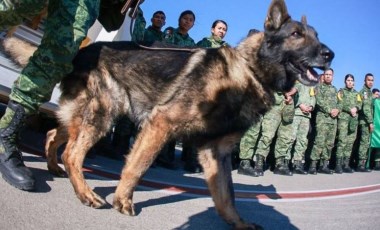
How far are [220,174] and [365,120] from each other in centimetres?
813

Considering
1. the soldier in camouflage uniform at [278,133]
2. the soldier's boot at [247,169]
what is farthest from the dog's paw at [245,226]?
the soldier in camouflage uniform at [278,133]

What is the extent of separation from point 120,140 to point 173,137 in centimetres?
270

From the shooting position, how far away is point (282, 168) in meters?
6.83

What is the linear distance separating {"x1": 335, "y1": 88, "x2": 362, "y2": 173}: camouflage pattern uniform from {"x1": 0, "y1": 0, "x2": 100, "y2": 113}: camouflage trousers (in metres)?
7.51

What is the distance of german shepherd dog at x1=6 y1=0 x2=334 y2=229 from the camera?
2.66 m

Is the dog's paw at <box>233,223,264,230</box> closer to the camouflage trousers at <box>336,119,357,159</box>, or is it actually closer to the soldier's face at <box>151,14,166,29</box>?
the soldier's face at <box>151,14,166,29</box>

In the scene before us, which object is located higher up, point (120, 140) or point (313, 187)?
point (120, 140)

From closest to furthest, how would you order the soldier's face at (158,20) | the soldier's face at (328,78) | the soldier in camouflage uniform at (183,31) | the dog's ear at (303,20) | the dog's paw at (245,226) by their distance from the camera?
the dog's paw at (245,226) < the dog's ear at (303,20) < the soldier's face at (158,20) < the soldier in camouflage uniform at (183,31) < the soldier's face at (328,78)

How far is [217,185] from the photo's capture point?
2826 millimetres

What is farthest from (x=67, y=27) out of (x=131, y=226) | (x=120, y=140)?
(x=120, y=140)

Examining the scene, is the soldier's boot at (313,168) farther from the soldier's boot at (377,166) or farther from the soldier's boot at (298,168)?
the soldier's boot at (377,166)

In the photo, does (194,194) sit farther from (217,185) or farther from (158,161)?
(158,161)

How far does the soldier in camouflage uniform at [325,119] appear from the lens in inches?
311

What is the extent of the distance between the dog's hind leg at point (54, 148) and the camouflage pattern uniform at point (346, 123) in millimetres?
7270
